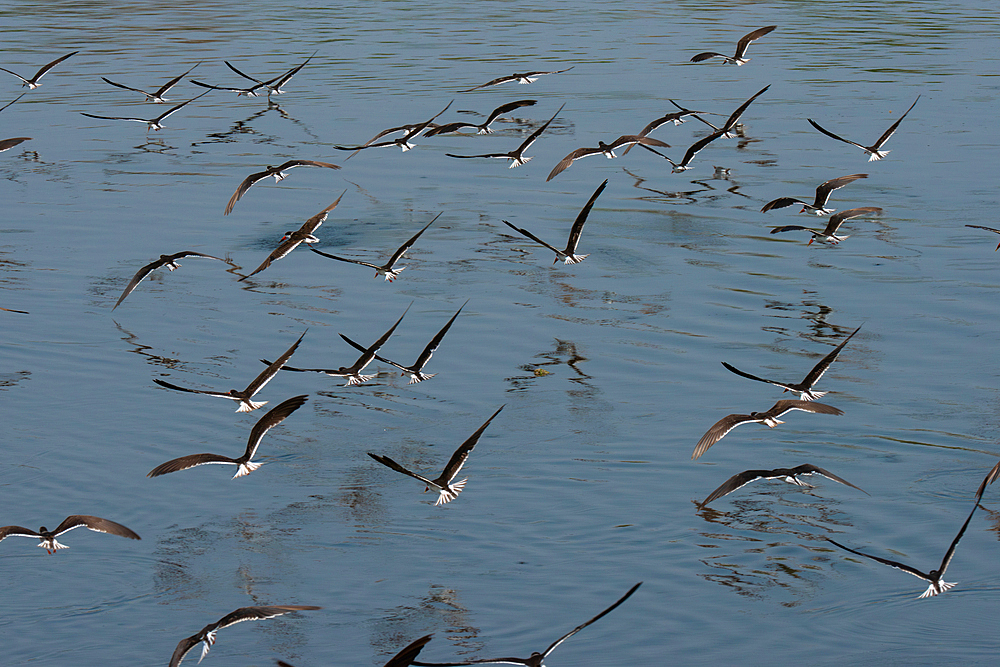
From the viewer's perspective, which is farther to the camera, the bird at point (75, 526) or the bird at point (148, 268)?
the bird at point (148, 268)

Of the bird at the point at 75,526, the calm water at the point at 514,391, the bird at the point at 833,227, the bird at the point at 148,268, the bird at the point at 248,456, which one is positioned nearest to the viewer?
the bird at the point at 75,526

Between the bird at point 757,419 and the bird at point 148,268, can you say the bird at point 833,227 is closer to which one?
the bird at point 757,419

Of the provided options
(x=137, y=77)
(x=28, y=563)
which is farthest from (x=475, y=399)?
(x=137, y=77)

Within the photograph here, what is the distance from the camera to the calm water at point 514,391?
8141 mm

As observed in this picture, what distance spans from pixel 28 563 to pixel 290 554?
197 cm

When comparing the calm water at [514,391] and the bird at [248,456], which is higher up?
the bird at [248,456]

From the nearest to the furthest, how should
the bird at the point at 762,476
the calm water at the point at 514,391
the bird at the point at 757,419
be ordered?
1. the calm water at the point at 514,391
2. the bird at the point at 762,476
3. the bird at the point at 757,419

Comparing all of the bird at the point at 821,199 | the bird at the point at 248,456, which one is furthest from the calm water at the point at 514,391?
the bird at the point at 821,199

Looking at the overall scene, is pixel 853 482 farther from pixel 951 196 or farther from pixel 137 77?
pixel 137 77

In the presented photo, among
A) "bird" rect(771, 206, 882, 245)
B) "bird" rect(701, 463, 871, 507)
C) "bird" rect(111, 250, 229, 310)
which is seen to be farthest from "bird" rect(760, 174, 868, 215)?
"bird" rect(111, 250, 229, 310)

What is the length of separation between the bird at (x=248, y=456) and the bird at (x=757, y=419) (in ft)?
10.6

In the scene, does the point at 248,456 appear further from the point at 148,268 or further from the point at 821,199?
the point at 821,199

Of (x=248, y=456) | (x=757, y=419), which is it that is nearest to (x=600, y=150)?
(x=757, y=419)

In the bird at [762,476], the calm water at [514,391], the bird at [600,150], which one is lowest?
the calm water at [514,391]
